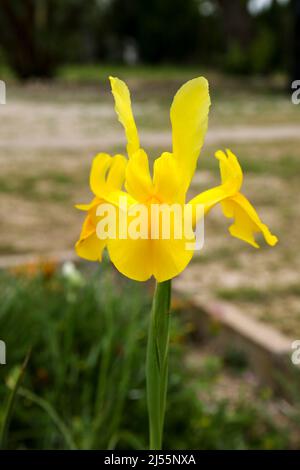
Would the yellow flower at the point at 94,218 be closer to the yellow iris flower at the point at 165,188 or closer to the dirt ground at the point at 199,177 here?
the yellow iris flower at the point at 165,188

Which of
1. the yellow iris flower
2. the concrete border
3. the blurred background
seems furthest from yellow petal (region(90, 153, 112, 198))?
the concrete border

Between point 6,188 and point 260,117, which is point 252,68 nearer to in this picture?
point 260,117

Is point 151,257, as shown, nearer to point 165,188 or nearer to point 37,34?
point 165,188

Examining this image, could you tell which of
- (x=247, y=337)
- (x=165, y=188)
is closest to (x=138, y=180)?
(x=165, y=188)

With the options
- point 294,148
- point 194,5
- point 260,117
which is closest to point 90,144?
point 294,148

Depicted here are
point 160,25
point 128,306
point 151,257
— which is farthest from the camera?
point 160,25
